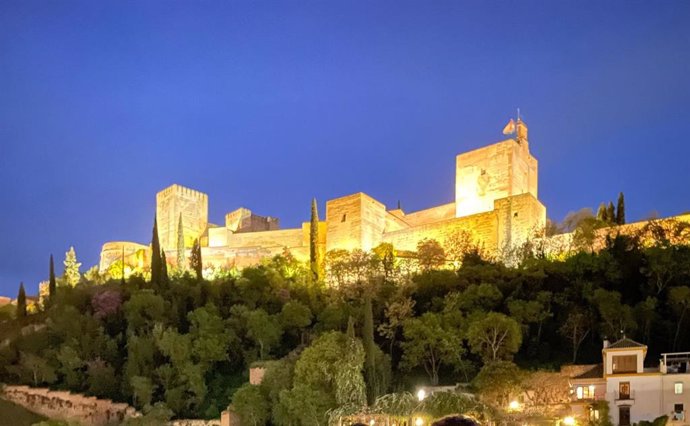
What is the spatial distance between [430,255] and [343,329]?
9969 mm

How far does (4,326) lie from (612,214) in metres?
33.1

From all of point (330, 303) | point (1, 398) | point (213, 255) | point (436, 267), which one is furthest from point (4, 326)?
point (436, 267)

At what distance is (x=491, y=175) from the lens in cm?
4478

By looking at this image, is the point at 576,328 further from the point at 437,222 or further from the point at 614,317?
the point at 437,222

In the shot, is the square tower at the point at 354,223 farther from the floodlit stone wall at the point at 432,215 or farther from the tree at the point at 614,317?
the tree at the point at 614,317

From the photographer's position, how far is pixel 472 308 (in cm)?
3105

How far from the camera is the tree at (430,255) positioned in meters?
40.1

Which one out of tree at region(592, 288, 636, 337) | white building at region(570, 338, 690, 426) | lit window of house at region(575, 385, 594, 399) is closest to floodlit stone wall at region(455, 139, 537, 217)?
tree at region(592, 288, 636, 337)

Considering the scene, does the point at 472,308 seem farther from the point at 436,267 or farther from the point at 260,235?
the point at 260,235

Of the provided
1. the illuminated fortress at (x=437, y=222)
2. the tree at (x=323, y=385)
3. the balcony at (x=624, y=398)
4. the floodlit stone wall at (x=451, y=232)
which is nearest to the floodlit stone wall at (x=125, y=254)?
the illuminated fortress at (x=437, y=222)

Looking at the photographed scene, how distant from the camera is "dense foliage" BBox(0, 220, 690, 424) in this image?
25.8 meters

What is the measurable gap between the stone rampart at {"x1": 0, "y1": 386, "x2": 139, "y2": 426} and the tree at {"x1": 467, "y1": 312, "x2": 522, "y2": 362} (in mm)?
12489

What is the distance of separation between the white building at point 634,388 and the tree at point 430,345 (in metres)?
4.95

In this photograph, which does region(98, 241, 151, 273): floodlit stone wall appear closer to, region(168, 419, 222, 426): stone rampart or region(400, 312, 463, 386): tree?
region(168, 419, 222, 426): stone rampart
